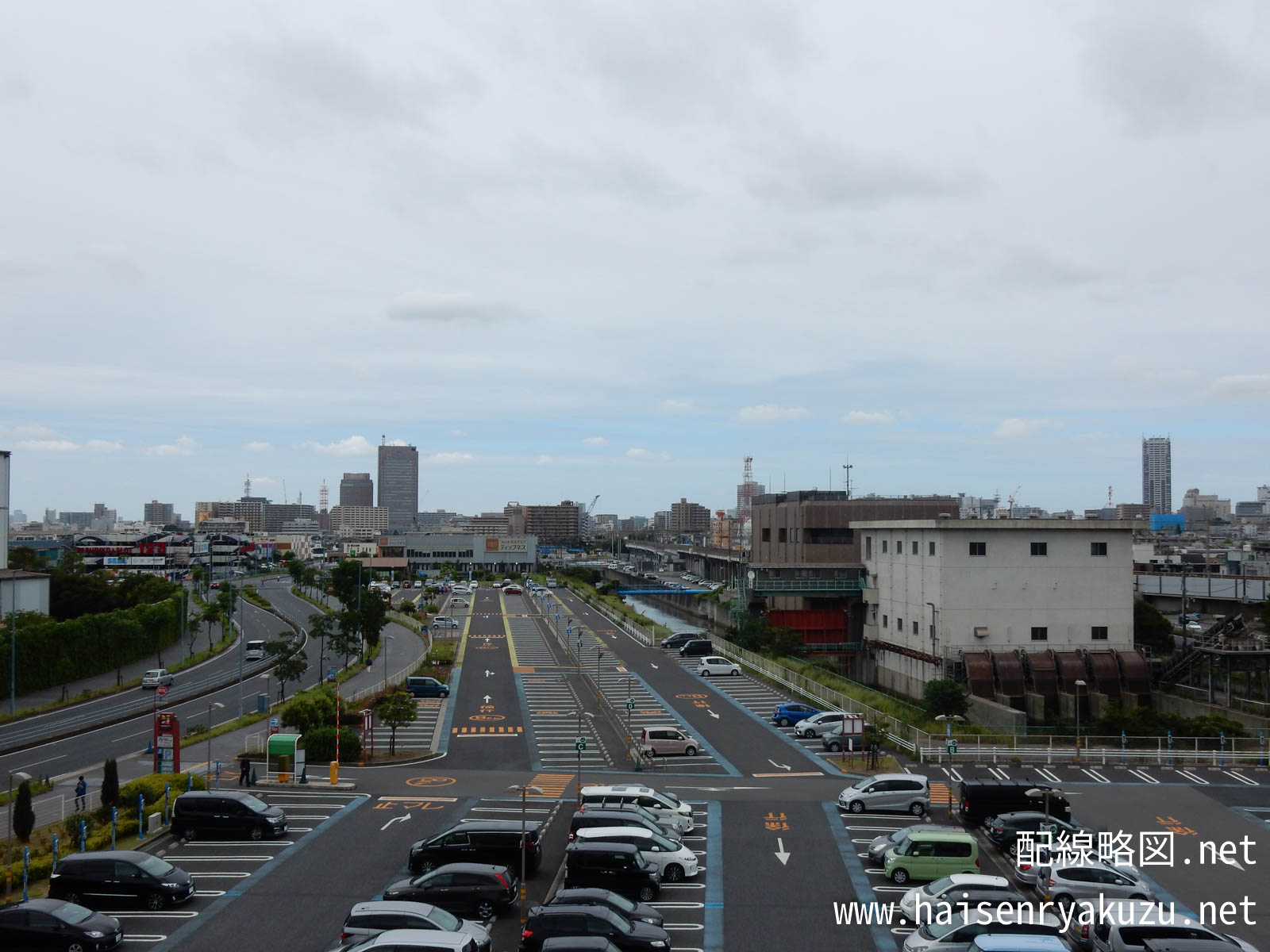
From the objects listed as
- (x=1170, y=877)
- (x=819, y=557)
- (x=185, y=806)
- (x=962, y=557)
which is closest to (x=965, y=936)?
(x=1170, y=877)

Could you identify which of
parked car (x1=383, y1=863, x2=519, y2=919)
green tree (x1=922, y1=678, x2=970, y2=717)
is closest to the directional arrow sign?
parked car (x1=383, y1=863, x2=519, y2=919)

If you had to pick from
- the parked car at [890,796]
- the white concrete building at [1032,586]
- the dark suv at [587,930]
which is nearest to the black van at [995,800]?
the parked car at [890,796]

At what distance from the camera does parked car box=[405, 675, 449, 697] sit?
4800 cm

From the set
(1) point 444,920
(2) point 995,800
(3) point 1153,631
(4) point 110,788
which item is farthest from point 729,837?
(3) point 1153,631

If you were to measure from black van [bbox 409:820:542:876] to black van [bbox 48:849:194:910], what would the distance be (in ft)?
16.6

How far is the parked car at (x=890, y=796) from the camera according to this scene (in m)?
27.6

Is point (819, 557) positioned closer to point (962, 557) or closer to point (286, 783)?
point (962, 557)

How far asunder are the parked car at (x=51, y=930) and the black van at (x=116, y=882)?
204 centimetres

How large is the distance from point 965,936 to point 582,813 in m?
9.77

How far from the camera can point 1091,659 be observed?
49.3 meters

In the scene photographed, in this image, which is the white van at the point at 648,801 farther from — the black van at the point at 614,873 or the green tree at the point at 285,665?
the green tree at the point at 285,665

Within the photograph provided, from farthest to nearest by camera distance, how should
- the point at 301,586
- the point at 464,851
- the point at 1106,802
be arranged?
the point at 301,586
the point at 1106,802
the point at 464,851

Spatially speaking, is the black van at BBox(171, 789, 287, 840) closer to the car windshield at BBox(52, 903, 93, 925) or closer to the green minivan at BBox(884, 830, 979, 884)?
the car windshield at BBox(52, 903, 93, 925)

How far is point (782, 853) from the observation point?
24125mm
